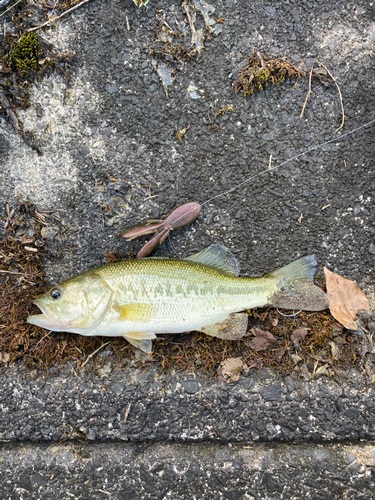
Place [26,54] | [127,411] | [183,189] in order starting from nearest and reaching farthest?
[26,54] < [127,411] < [183,189]

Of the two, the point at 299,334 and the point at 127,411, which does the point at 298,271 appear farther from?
the point at 127,411

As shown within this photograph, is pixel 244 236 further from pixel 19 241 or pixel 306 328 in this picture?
pixel 19 241

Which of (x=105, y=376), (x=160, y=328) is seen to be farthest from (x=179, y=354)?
(x=105, y=376)

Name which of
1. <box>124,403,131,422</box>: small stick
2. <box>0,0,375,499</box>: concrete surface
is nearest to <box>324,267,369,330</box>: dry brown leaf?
<box>0,0,375,499</box>: concrete surface

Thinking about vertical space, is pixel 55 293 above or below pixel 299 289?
above

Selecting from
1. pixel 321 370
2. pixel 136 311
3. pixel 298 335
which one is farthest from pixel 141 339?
pixel 321 370

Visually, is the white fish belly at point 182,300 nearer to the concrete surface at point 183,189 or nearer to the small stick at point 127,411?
the concrete surface at point 183,189

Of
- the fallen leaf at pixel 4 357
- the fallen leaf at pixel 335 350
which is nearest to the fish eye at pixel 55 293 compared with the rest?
the fallen leaf at pixel 4 357
